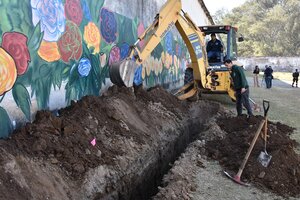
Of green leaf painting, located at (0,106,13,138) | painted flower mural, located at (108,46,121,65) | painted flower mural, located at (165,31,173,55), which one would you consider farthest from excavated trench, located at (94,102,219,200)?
painted flower mural, located at (165,31,173,55)

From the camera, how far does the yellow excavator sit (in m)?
7.79

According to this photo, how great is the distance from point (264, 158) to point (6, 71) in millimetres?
4582

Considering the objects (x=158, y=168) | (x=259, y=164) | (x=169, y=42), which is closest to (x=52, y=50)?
(x=158, y=168)

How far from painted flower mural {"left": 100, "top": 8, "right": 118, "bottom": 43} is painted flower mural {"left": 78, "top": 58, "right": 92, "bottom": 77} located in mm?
1114

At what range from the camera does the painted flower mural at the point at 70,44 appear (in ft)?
22.7

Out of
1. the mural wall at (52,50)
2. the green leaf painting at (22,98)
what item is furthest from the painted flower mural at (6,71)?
the green leaf painting at (22,98)

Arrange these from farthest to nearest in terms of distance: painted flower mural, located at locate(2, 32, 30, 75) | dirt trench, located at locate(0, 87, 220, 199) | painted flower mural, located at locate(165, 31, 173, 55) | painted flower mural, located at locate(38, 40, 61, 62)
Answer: painted flower mural, located at locate(165, 31, 173, 55)
painted flower mural, located at locate(38, 40, 61, 62)
painted flower mural, located at locate(2, 32, 30, 75)
dirt trench, located at locate(0, 87, 220, 199)

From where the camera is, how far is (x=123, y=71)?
7.62m

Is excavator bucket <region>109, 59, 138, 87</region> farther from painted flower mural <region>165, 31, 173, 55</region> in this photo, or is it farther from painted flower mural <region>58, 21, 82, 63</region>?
painted flower mural <region>165, 31, 173, 55</region>

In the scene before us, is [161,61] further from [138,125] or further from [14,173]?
[14,173]

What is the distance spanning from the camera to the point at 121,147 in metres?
6.45

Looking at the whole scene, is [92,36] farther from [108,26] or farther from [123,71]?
[123,71]

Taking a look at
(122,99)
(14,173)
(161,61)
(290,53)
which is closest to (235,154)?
(122,99)

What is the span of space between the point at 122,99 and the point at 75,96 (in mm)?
1162
